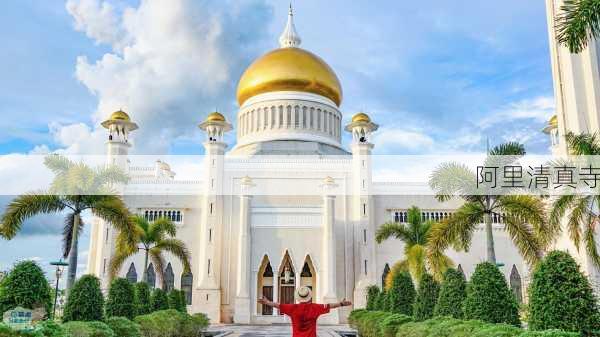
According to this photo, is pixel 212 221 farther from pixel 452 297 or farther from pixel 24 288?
pixel 452 297

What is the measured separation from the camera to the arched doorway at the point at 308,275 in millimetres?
29016

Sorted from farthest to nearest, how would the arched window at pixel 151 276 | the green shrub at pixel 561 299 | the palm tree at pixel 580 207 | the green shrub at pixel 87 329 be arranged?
the arched window at pixel 151 276, the palm tree at pixel 580 207, the green shrub at pixel 87 329, the green shrub at pixel 561 299

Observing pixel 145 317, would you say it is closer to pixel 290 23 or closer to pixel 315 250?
pixel 315 250

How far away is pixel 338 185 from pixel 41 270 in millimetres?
21400

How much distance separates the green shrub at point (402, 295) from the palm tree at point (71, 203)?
7.54 meters

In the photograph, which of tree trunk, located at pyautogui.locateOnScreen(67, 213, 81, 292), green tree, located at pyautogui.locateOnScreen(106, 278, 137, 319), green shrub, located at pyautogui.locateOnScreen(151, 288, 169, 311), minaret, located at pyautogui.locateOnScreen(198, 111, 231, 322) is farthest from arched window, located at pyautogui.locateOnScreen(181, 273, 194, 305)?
green tree, located at pyautogui.locateOnScreen(106, 278, 137, 319)

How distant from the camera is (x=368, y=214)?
29.7 m

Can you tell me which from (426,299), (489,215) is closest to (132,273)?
(489,215)

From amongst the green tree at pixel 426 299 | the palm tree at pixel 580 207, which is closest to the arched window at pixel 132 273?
the green tree at pixel 426 299

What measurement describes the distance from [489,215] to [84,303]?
1051 cm

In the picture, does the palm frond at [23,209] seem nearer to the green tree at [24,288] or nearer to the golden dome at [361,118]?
the green tree at [24,288]

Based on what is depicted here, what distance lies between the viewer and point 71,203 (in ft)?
51.6

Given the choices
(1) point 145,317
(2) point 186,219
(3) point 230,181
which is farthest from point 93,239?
(1) point 145,317

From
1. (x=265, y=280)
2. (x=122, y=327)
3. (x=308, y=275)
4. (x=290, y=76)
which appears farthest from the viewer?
(x=290, y=76)
